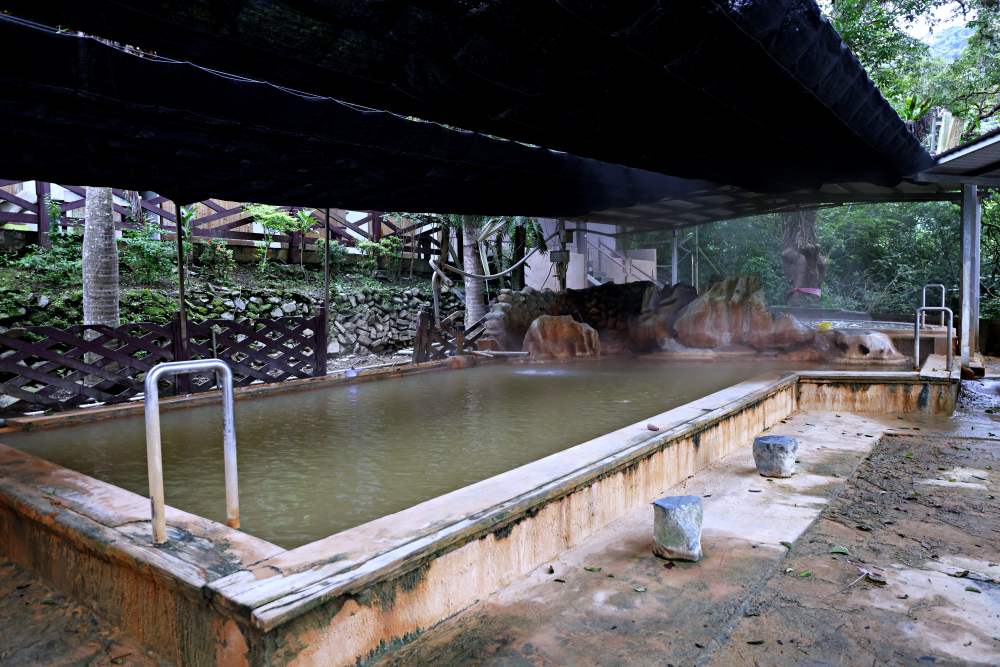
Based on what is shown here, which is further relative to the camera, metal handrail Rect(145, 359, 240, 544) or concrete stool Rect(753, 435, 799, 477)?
concrete stool Rect(753, 435, 799, 477)

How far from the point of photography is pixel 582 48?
319 centimetres

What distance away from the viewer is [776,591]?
266 centimetres

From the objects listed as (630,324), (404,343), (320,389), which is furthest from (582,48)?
(404,343)

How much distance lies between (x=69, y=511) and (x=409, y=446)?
2.23m

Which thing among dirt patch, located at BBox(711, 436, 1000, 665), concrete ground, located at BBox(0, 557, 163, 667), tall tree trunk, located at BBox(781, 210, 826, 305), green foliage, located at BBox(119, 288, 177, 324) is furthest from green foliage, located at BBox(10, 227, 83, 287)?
tall tree trunk, located at BBox(781, 210, 826, 305)

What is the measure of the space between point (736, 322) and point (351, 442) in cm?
781

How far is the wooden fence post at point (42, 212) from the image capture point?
31.0ft

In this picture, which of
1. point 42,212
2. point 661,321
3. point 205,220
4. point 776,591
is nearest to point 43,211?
point 42,212

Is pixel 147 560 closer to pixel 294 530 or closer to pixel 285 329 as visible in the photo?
pixel 294 530

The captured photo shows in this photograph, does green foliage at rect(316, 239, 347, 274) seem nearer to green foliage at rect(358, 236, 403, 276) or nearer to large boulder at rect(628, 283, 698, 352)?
green foliage at rect(358, 236, 403, 276)

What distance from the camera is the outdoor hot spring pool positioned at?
336 cm

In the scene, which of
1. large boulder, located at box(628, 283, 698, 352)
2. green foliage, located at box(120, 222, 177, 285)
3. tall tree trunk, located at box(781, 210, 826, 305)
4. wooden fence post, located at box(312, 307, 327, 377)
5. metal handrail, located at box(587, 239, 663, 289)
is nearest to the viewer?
wooden fence post, located at box(312, 307, 327, 377)

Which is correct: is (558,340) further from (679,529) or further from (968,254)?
(679,529)

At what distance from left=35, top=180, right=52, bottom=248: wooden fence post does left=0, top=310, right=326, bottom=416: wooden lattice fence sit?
7.94 feet
